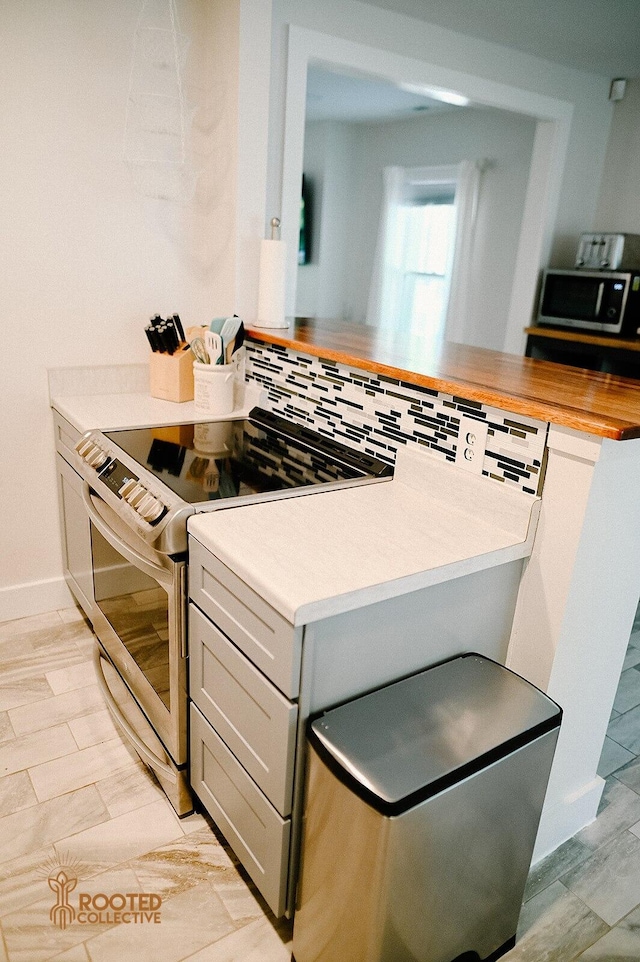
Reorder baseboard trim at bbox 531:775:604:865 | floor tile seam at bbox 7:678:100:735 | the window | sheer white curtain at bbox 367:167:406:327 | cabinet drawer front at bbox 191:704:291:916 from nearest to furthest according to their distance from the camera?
1. cabinet drawer front at bbox 191:704:291:916
2. baseboard trim at bbox 531:775:604:865
3. floor tile seam at bbox 7:678:100:735
4. the window
5. sheer white curtain at bbox 367:167:406:327

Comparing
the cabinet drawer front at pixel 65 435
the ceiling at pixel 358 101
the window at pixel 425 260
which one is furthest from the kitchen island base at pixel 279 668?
the window at pixel 425 260

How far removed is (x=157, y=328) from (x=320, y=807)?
5.48 ft

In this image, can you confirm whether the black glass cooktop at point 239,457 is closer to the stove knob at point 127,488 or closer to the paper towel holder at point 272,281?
the stove knob at point 127,488

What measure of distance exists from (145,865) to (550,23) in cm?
336

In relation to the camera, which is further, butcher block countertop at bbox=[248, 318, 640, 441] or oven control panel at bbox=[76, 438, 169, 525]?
oven control panel at bbox=[76, 438, 169, 525]

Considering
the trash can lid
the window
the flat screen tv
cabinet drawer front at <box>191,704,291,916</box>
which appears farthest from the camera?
the flat screen tv

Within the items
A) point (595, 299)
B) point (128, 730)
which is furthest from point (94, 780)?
point (595, 299)

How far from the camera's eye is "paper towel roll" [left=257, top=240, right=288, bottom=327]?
2.24m

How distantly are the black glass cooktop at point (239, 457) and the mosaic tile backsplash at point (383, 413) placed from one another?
0.06 m

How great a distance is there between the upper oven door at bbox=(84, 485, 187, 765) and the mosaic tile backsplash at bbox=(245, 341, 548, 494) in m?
0.67

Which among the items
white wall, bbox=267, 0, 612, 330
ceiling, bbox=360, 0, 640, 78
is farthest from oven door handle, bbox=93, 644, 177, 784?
ceiling, bbox=360, 0, 640, 78

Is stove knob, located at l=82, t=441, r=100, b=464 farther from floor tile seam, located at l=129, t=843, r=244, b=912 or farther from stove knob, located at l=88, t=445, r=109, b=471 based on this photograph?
floor tile seam, located at l=129, t=843, r=244, b=912

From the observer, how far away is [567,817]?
65.1 inches

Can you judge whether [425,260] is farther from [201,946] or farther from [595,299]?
[201,946]
